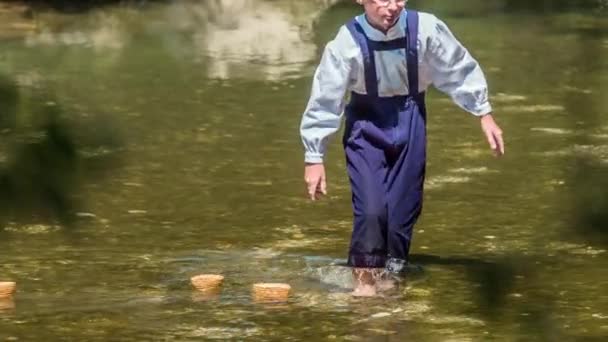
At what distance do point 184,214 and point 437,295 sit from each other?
1.67m

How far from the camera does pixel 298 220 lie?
5.80m

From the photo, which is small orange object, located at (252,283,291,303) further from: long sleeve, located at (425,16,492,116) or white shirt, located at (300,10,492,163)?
long sleeve, located at (425,16,492,116)

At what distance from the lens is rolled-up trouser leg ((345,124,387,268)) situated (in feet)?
15.0

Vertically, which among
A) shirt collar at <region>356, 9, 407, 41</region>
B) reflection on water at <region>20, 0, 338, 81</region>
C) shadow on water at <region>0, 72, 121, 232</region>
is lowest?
reflection on water at <region>20, 0, 338, 81</region>

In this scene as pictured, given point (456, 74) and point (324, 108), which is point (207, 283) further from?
point (456, 74)

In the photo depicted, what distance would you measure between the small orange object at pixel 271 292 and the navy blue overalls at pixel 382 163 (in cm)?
26

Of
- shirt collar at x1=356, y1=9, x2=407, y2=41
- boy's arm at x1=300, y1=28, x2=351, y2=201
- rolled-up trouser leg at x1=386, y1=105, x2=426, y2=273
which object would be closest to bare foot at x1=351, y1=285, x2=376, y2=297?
rolled-up trouser leg at x1=386, y1=105, x2=426, y2=273

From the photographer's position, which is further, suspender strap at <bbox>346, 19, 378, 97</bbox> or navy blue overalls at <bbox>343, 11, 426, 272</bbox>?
navy blue overalls at <bbox>343, 11, 426, 272</bbox>

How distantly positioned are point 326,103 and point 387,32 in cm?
29

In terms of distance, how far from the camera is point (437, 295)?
4.57m

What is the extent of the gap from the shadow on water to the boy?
8.24ft

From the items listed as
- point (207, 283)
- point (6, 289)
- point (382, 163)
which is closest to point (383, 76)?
point (382, 163)

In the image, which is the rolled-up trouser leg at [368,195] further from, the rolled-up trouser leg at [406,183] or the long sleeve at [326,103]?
the long sleeve at [326,103]

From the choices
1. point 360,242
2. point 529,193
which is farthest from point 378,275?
point 529,193
